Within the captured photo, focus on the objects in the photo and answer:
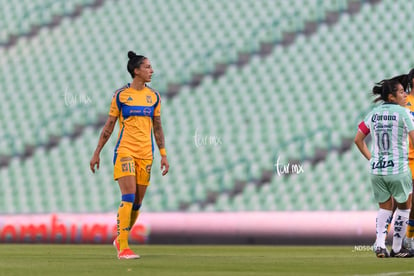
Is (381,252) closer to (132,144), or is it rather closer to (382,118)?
(382,118)

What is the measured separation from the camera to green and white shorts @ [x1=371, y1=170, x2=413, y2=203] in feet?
25.1

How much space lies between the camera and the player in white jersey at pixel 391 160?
25.2 ft

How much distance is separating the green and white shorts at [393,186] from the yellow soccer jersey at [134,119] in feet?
6.19

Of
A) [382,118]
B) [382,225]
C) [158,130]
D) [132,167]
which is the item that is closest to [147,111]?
[158,130]

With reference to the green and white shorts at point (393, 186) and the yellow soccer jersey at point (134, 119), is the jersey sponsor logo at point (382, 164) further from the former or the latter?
the yellow soccer jersey at point (134, 119)

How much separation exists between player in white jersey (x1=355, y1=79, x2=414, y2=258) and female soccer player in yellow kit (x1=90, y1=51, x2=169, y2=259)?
1.79 meters

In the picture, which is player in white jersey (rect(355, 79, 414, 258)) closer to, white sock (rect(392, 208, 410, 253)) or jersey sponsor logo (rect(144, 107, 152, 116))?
white sock (rect(392, 208, 410, 253))

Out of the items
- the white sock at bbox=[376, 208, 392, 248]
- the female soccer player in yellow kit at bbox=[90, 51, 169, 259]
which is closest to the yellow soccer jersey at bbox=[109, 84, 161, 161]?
the female soccer player in yellow kit at bbox=[90, 51, 169, 259]

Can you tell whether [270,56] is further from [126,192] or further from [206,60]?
[126,192]

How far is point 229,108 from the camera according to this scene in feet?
47.7

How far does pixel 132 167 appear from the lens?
7.64m

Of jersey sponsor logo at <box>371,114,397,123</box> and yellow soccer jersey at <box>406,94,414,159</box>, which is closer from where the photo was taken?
jersey sponsor logo at <box>371,114,397,123</box>

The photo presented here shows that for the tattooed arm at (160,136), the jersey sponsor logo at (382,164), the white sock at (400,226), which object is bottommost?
the white sock at (400,226)

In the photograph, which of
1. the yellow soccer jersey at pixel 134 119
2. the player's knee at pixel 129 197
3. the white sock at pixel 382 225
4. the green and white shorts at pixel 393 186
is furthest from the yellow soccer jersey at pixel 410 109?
the player's knee at pixel 129 197
